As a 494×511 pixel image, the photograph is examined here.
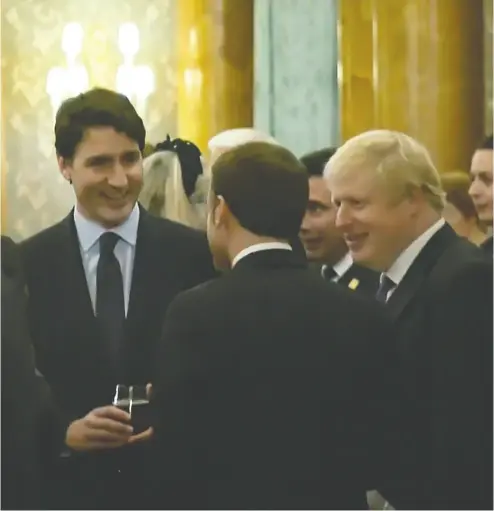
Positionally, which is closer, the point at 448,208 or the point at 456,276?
the point at 456,276

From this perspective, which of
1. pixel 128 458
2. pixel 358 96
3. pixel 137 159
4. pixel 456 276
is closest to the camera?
pixel 456 276

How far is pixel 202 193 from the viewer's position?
2453mm

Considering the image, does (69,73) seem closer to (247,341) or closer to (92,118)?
(92,118)

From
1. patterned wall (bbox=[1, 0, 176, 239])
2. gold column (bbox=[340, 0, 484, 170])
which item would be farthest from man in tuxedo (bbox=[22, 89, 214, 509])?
patterned wall (bbox=[1, 0, 176, 239])

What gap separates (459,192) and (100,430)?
3.72ft

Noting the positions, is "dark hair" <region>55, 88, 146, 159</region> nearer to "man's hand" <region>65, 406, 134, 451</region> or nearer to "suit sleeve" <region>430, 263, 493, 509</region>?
"man's hand" <region>65, 406, 134, 451</region>

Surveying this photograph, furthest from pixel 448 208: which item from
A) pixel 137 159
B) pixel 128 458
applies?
pixel 128 458

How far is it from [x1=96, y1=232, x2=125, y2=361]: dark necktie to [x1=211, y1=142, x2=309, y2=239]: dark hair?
0.53 metres

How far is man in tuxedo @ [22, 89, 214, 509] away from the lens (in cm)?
203

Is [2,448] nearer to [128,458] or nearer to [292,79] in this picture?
[128,458]

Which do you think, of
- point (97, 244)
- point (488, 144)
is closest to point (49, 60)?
point (97, 244)

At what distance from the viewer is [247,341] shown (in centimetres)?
157

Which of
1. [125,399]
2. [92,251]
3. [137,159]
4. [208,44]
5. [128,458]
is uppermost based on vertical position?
[208,44]

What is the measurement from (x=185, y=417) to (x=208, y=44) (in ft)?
8.14
